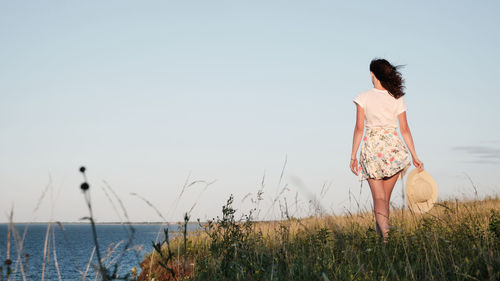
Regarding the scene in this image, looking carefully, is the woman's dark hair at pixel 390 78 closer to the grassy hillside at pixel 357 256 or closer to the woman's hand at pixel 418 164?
the woman's hand at pixel 418 164

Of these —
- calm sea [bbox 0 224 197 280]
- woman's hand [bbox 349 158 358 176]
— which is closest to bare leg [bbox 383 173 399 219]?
woman's hand [bbox 349 158 358 176]

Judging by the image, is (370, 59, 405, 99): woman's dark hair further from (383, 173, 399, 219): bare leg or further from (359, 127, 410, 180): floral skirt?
(383, 173, 399, 219): bare leg

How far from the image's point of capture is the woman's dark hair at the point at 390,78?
6.37m

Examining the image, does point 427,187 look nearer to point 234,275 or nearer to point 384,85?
point 384,85

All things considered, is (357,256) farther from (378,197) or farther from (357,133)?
(357,133)

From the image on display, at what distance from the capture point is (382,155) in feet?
20.0

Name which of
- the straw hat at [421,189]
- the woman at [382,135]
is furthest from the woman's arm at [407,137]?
the straw hat at [421,189]

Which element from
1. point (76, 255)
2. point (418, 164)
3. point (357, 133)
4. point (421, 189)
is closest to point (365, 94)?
point (357, 133)

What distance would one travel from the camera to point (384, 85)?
641 cm

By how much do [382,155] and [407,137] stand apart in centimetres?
54

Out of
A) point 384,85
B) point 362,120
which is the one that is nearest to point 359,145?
point 362,120

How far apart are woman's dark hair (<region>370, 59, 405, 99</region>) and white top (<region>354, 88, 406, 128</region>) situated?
3.2 inches

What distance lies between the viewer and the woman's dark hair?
6367mm

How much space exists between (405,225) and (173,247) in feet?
20.3
